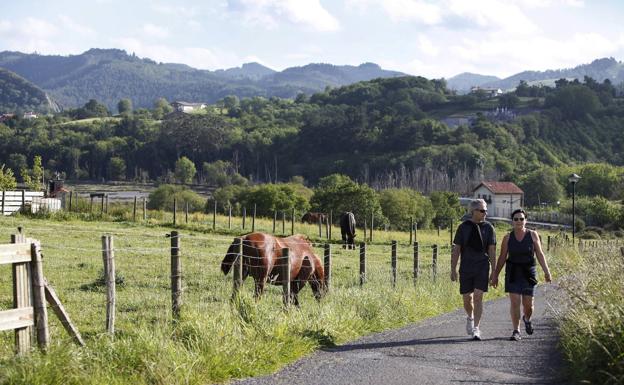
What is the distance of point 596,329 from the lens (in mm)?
8938

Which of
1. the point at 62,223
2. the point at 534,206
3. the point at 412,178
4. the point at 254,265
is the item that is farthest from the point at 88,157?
the point at 254,265

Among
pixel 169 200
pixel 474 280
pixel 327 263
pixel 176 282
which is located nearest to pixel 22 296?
pixel 176 282

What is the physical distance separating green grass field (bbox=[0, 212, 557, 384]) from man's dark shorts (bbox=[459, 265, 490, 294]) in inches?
72.7

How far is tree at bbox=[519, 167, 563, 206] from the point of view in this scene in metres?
125

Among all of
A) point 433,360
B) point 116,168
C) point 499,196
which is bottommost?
point 433,360

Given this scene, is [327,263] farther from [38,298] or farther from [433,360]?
[38,298]

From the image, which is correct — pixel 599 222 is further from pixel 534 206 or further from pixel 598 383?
pixel 598 383

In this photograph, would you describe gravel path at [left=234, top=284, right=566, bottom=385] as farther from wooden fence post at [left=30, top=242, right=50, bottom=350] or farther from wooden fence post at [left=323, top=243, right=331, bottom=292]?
wooden fence post at [left=323, top=243, right=331, bottom=292]

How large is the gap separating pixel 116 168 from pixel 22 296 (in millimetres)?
172411

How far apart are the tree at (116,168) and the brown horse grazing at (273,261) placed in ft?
540

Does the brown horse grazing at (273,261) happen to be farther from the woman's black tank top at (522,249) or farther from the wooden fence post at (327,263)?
the woman's black tank top at (522,249)

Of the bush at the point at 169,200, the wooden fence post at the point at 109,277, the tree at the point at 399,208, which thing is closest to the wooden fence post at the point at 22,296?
the wooden fence post at the point at 109,277

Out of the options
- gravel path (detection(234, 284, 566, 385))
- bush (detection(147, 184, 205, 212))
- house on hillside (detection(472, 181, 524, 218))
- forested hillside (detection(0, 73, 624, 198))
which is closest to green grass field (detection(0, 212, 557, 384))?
gravel path (detection(234, 284, 566, 385))

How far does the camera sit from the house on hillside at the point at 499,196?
4668 inches
